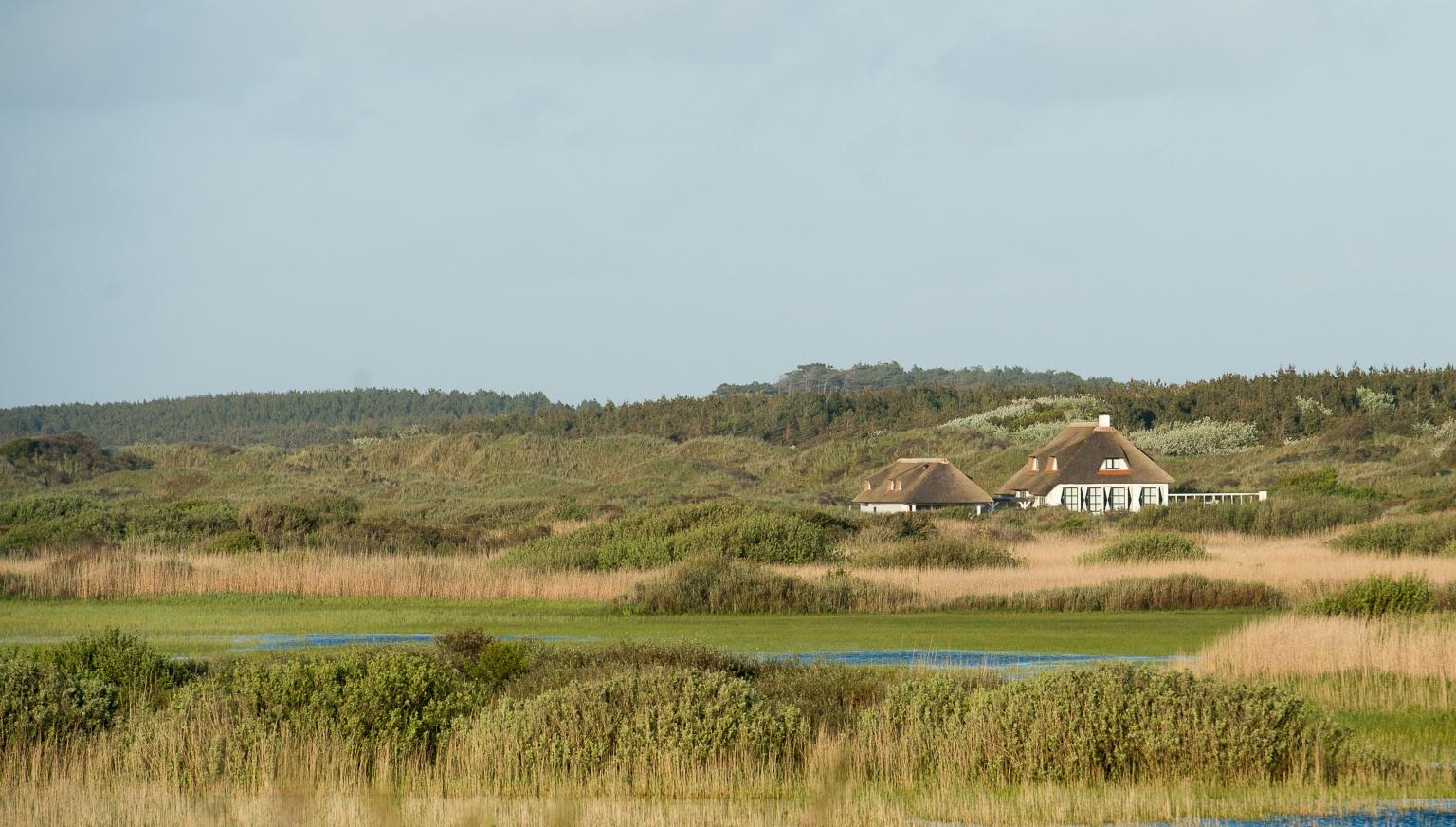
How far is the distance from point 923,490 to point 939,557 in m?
33.3

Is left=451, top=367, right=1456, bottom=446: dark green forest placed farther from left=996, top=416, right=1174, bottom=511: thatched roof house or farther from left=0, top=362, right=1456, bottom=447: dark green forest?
left=996, top=416, right=1174, bottom=511: thatched roof house

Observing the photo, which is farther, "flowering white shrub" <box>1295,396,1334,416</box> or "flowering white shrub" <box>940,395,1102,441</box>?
"flowering white shrub" <box>940,395,1102,441</box>

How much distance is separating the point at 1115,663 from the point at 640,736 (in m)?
4.34

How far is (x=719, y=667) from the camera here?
18.3m

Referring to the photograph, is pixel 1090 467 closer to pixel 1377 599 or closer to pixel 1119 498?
pixel 1119 498

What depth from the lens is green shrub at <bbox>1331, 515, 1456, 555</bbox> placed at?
42.2 metres

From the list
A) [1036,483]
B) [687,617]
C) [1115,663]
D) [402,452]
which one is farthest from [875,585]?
[402,452]

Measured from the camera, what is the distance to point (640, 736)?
1416cm

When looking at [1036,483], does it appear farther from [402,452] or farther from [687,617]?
[402,452]

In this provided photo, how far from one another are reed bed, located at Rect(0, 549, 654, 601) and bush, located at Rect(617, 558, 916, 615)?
1616 millimetres

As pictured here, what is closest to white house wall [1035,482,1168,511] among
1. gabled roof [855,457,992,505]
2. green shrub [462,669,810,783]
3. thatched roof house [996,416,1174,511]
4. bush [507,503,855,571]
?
thatched roof house [996,416,1174,511]

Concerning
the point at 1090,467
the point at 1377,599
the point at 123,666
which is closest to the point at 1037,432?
the point at 1090,467

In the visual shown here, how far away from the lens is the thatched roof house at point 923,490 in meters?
74.1

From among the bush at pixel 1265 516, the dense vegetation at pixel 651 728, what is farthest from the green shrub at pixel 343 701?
the bush at pixel 1265 516
